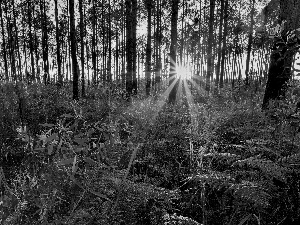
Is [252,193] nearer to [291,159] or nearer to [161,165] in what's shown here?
[291,159]

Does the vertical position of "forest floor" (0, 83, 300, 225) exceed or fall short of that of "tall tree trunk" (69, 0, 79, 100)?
it falls short

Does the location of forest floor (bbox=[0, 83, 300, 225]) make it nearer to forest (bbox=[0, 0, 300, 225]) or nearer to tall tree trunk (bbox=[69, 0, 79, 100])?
forest (bbox=[0, 0, 300, 225])

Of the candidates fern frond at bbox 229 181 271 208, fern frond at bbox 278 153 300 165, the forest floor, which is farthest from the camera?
fern frond at bbox 278 153 300 165

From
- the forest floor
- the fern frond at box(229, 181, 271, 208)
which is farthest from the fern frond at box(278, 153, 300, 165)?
the fern frond at box(229, 181, 271, 208)

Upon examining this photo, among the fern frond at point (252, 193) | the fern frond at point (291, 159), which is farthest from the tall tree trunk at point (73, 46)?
the fern frond at point (252, 193)

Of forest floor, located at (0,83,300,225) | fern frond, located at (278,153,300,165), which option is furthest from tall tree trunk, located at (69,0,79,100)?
fern frond, located at (278,153,300,165)

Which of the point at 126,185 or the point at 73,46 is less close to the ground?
the point at 73,46

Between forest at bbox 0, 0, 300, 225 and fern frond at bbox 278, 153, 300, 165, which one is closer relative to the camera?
forest at bbox 0, 0, 300, 225

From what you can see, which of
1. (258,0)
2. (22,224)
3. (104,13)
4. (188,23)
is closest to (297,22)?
(22,224)

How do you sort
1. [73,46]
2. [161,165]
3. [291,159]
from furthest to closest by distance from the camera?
[73,46] < [161,165] < [291,159]

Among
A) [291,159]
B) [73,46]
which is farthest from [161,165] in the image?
[73,46]

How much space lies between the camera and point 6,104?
5297mm

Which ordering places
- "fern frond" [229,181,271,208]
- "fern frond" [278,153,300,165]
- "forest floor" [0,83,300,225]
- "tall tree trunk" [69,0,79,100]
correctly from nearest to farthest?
"forest floor" [0,83,300,225] → "fern frond" [229,181,271,208] → "fern frond" [278,153,300,165] → "tall tree trunk" [69,0,79,100]

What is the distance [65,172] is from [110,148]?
25cm
